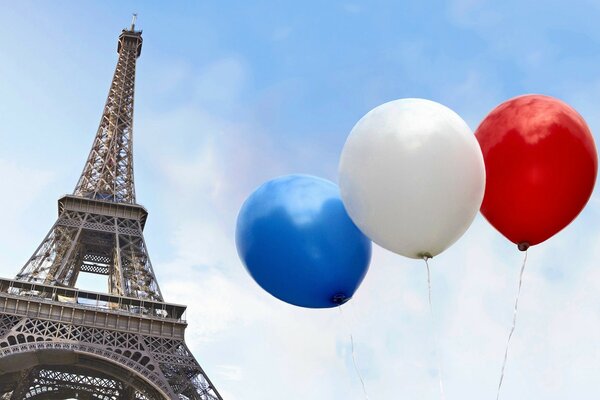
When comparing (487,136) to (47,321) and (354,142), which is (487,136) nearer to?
(354,142)

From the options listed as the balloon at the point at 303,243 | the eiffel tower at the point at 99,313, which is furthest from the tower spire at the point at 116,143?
the balloon at the point at 303,243

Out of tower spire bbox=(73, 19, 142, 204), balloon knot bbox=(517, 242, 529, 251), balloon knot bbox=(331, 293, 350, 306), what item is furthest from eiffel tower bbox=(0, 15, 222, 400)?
balloon knot bbox=(517, 242, 529, 251)

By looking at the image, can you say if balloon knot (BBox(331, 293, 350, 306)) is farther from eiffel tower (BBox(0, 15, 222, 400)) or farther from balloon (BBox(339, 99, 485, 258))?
eiffel tower (BBox(0, 15, 222, 400))

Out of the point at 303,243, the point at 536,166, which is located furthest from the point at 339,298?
the point at 536,166

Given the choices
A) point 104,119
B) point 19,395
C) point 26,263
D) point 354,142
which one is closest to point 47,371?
point 19,395

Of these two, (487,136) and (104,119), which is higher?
(104,119)
